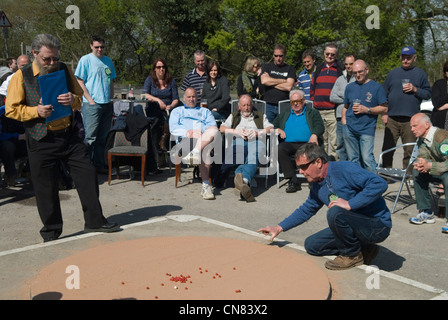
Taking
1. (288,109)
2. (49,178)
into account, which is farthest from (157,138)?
(49,178)

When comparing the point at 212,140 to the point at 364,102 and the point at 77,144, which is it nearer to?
the point at 364,102

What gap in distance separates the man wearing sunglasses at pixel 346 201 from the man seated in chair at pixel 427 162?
81.1 inches

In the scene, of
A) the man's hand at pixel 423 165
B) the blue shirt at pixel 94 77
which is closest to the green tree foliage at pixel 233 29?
the blue shirt at pixel 94 77

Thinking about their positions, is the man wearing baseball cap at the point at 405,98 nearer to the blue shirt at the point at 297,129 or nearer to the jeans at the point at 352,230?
the blue shirt at the point at 297,129

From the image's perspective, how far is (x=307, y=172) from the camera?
4.80m

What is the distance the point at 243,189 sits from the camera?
7.97 meters

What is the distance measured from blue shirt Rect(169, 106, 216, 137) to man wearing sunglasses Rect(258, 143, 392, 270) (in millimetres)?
4202

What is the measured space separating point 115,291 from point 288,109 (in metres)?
5.90

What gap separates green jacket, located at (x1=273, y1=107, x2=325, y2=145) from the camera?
9036 mm

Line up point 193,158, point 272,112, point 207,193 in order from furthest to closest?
point 272,112, point 193,158, point 207,193

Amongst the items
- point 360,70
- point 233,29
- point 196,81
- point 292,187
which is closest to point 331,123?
point 360,70

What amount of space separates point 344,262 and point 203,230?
1883mm

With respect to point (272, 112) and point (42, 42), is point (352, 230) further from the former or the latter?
point (272, 112)

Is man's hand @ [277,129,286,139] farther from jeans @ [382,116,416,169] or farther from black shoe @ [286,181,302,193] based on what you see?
jeans @ [382,116,416,169]
